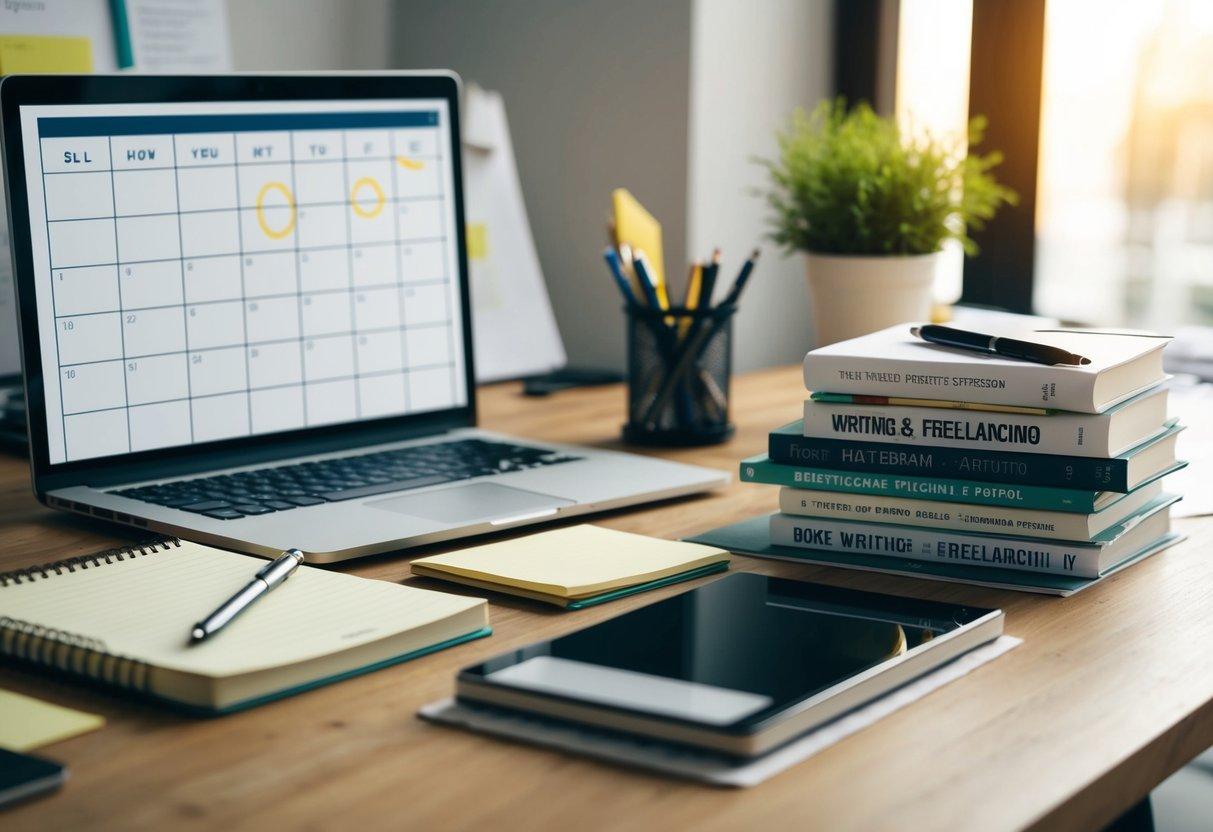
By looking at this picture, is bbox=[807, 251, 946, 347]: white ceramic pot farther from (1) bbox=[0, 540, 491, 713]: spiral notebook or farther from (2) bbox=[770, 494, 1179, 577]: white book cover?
(1) bbox=[0, 540, 491, 713]: spiral notebook

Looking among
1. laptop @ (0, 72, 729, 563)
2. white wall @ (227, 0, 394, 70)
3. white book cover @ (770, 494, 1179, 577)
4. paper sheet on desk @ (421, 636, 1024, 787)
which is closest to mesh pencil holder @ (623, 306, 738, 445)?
laptop @ (0, 72, 729, 563)

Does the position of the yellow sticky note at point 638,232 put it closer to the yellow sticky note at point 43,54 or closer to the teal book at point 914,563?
the teal book at point 914,563

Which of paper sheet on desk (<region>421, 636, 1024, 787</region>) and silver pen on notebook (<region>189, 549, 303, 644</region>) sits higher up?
silver pen on notebook (<region>189, 549, 303, 644</region>)

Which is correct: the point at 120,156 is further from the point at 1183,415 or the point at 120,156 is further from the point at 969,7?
the point at 969,7

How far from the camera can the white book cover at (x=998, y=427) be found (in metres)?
0.79

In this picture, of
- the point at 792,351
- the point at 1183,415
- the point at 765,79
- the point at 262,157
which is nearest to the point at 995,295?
the point at 792,351

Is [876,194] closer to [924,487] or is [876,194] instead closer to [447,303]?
[447,303]

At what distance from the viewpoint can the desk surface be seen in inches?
20.0

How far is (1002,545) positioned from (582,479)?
1.11 ft

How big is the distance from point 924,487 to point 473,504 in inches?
12.3

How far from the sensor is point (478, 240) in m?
1.59

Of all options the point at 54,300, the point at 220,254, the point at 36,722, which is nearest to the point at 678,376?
the point at 220,254

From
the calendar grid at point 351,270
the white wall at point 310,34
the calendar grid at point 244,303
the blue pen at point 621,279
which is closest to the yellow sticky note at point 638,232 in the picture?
the blue pen at point 621,279

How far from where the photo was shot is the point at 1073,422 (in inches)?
31.2
